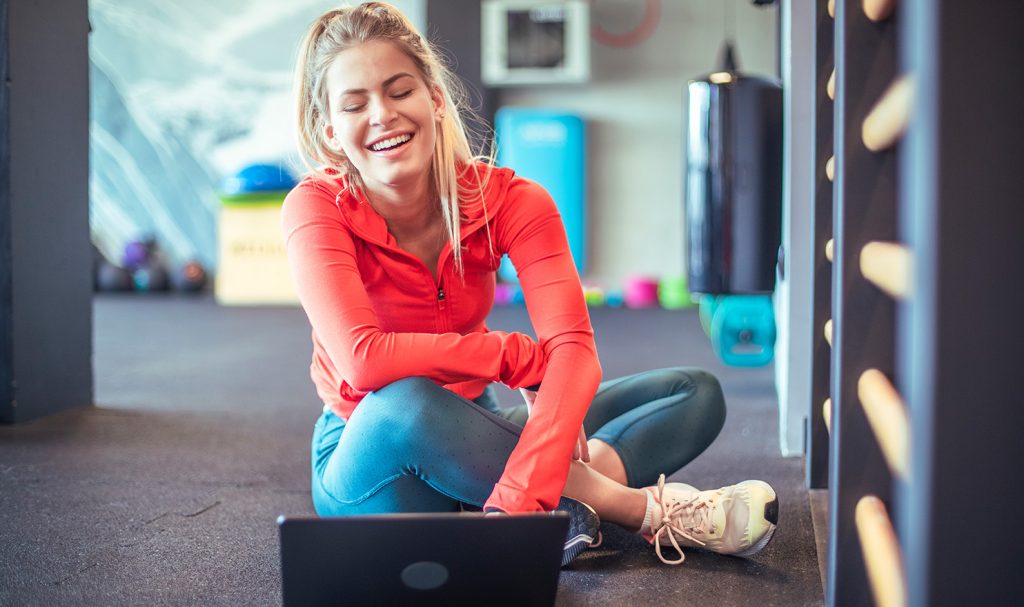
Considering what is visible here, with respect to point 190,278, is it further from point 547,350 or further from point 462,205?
point 547,350

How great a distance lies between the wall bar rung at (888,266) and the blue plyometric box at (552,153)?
4.75m

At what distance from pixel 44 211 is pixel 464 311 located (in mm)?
1410

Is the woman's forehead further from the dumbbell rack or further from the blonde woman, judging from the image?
the dumbbell rack

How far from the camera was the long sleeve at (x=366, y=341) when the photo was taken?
4.09 ft

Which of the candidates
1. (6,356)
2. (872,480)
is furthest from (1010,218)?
(6,356)

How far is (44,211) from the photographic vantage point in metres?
2.36

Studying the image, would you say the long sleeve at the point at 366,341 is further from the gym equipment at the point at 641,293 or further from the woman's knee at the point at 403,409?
the gym equipment at the point at 641,293

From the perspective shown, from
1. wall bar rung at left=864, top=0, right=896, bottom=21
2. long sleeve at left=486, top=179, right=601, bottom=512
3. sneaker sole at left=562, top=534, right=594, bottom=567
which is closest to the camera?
wall bar rung at left=864, top=0, right=896, bottom=21

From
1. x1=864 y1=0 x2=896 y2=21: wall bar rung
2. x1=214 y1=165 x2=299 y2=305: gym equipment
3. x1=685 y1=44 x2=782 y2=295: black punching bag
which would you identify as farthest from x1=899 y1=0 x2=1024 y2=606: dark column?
x1=214 y1=165 x2=299 y2=305: gym equipment

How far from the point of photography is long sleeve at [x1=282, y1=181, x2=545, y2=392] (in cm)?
125

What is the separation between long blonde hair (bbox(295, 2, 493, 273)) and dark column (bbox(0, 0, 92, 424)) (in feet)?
3.73

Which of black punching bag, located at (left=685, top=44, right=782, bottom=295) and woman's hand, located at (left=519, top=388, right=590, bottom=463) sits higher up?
black punching bag, located at (left=685, top=44, right=782, bottom=295)

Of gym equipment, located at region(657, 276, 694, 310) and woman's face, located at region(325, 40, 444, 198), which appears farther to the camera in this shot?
gym equipment, located at region(657, 276, 694, 310)

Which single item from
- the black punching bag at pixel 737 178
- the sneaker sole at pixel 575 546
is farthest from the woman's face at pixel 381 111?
the black punching bag at pixel 737 178
